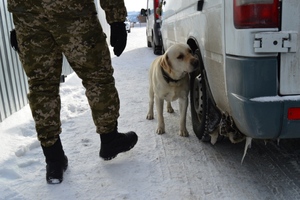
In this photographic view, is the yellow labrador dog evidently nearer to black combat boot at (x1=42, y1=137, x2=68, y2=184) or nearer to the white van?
the white van

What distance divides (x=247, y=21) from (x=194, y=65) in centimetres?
124

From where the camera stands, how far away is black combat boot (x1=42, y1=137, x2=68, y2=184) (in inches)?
90.4

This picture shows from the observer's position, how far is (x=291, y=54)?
59.5 inches

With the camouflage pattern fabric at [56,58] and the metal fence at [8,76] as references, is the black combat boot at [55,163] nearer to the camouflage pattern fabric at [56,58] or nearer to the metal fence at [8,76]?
the camouflage pattern fabric at [56,58]

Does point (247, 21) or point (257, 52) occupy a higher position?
point (247, 21)

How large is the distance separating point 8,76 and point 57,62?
189 cm

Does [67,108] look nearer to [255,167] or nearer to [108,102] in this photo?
[108,102]

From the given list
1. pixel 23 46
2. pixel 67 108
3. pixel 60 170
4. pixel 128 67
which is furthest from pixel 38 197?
pixel 128 67

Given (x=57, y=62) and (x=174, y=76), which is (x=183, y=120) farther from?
(x=57, y=62)

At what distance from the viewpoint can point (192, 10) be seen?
2535 mm

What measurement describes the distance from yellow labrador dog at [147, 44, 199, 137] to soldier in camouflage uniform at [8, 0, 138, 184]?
688 mm

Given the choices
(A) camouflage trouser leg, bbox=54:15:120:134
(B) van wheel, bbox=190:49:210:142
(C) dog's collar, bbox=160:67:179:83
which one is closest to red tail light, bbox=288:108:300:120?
(B) van wheel, bbox=190:49:210:142

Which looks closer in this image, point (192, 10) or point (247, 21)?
point (247, 21)

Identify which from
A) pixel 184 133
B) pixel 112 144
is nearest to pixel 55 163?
pixel 112 144
